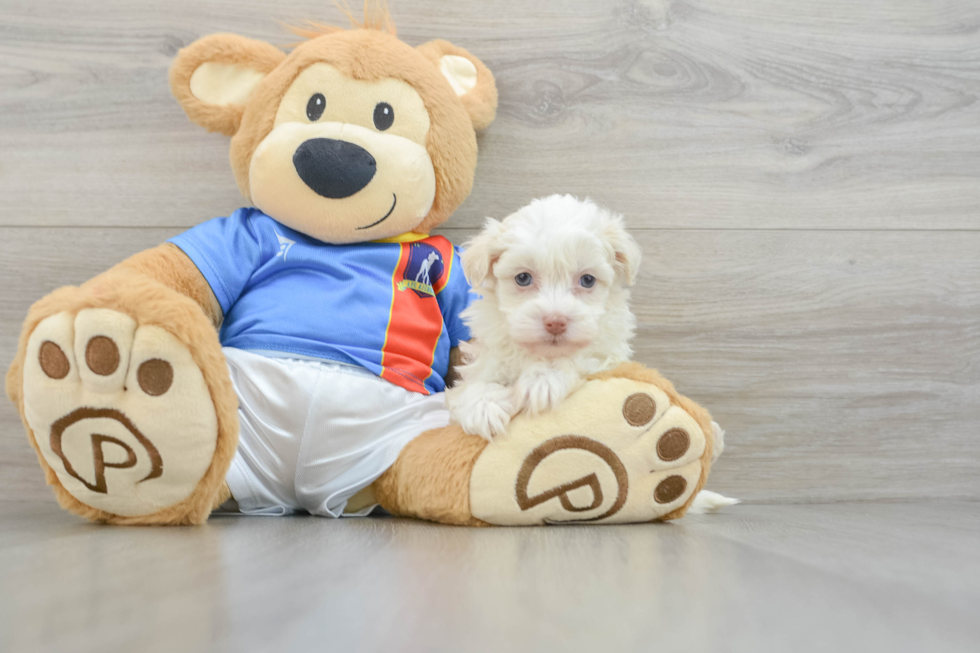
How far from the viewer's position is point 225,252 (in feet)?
3.25

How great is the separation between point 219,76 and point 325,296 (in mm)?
407

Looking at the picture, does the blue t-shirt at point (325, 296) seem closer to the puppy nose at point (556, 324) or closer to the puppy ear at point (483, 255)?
the puppy ear at point (483, 255)

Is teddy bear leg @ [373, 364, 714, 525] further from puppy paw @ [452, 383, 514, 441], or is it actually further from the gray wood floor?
the gray wood floor

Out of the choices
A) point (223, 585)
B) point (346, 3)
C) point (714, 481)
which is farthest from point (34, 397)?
point (714, 481)

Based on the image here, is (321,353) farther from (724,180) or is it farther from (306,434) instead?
(724,180)

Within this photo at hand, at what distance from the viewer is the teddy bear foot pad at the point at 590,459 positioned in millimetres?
815

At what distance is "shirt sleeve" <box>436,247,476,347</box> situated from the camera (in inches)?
42.6

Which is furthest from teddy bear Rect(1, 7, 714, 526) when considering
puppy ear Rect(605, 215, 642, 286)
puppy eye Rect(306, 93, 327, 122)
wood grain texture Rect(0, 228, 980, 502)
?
wood grain texture Rect(0, 228, 980, 502)

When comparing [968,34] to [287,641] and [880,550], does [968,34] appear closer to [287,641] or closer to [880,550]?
[880,550]

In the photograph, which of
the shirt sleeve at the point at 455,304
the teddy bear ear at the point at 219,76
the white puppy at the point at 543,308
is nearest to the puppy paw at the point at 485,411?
the white puppy at the point at 543,308

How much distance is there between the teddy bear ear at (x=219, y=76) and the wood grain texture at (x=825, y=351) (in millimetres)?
406

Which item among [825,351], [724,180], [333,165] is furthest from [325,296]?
[825,351]

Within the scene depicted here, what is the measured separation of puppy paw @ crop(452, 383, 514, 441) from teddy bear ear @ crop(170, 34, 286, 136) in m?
0.59

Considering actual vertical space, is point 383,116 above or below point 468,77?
below
